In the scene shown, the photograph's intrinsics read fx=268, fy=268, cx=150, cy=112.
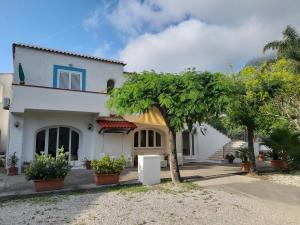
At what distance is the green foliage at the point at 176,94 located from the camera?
1608 centimetres

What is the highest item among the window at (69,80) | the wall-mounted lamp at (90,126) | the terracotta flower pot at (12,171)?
the window at (69,80)

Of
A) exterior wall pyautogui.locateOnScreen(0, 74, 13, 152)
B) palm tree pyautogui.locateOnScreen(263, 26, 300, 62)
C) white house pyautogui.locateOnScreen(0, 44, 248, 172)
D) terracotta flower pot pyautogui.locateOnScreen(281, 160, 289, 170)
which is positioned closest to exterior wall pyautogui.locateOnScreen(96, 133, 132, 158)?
white house pyautogui.locateOnScreen(0, 44, 248, 172)

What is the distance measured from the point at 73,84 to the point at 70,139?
5.48 m

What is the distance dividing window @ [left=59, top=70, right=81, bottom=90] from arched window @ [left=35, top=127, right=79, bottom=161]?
4.20 m

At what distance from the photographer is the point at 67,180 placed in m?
18.8

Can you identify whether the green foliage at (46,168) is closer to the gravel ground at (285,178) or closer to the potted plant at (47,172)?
the potted plant at (47,172)

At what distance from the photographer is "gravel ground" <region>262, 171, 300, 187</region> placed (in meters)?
19.0

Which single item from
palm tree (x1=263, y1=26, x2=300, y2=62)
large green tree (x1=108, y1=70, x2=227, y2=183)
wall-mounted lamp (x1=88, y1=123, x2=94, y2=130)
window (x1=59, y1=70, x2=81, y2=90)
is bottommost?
wall-mounted lamp (x1=88, y1=123, x2=94, y2=130)

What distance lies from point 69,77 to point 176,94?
14.1 meters

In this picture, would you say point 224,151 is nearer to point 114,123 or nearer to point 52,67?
point 114,123

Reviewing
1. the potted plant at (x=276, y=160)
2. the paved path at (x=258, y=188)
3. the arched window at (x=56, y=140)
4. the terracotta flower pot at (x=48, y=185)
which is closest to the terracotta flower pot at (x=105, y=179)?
the terracotta flower pot at (x=48, y=185)

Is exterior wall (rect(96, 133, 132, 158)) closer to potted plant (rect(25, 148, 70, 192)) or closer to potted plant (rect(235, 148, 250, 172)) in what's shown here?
potted plant (rect(25, 148, 70, 192))

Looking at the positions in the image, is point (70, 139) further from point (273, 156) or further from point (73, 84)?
point (273, 156)

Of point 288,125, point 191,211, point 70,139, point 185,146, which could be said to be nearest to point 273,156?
point 288,125
